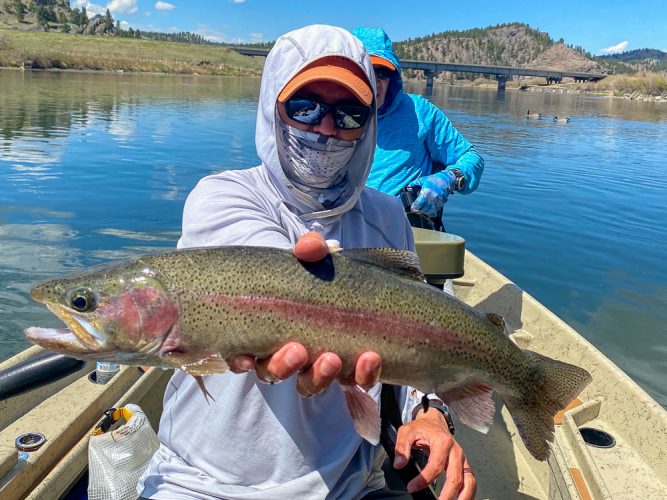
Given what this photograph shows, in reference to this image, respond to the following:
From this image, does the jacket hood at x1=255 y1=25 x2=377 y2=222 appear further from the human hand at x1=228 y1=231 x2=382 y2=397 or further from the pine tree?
the pine tree

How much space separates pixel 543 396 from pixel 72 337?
2345mm

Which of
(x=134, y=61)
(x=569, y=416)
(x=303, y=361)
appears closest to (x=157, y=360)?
(x=303, y=361)

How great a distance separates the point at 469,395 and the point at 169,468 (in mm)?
1566

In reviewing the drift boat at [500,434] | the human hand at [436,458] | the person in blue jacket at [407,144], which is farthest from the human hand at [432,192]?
the human hand at [436,458]

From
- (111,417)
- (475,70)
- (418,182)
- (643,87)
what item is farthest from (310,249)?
(475,70)

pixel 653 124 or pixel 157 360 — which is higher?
pixel 653 124

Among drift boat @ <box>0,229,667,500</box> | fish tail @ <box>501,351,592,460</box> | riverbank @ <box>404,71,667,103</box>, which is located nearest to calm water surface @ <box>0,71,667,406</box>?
drift boat @ <box>0,229,667,500</box>

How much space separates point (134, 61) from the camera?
359 ft

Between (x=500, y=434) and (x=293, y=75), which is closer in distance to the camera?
(x=293, y=75)

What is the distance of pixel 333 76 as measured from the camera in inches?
122

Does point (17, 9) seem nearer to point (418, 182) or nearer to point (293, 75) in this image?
point (418, 182)

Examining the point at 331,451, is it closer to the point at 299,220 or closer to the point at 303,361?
the point at 303,361

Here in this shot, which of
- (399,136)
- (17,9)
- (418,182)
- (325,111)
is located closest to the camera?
(325,111)

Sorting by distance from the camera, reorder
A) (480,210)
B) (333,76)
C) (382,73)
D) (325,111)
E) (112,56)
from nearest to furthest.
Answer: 1. (333,76)
2. (325,111)
3. (382,73)
4. (480,210)
5. (112,56)
